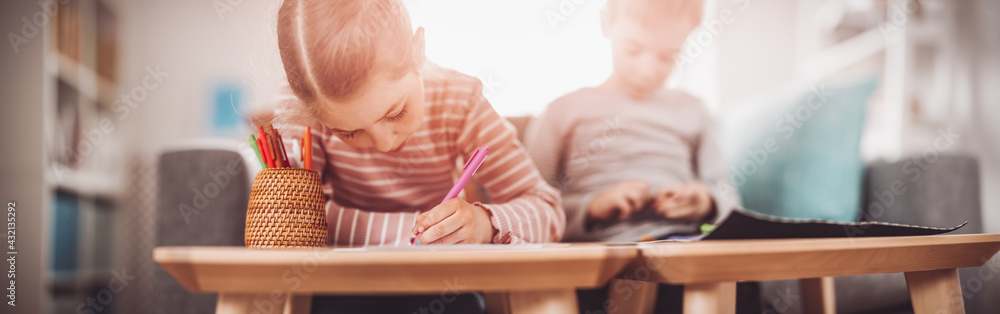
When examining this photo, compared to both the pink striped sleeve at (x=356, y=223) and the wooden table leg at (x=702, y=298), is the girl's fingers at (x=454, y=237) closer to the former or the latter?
the pink striped sleeve at (x=356, y=223)

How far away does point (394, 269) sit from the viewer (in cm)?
38

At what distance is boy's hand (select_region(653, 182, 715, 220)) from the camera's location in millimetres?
974

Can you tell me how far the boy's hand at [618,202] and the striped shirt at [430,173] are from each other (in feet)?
0.78

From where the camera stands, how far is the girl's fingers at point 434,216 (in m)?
0.55

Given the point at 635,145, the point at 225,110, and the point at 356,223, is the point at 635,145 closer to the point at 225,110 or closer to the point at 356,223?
the point at 356,223

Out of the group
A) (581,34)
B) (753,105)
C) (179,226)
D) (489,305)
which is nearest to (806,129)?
(753,105)

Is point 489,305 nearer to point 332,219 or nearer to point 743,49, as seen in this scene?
point 332,219

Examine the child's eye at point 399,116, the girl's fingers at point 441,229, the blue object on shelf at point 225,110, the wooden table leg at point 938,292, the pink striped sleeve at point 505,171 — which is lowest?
the wooden table leg at point 938,292

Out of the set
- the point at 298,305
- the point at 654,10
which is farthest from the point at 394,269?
the point at 654,10

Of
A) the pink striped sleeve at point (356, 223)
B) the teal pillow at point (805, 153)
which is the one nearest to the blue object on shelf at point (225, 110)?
the pink striped sleeve at point (356, 223)

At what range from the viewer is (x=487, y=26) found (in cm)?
→ 83

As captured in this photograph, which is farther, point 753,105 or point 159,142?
point 753,105

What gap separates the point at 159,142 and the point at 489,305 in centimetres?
61

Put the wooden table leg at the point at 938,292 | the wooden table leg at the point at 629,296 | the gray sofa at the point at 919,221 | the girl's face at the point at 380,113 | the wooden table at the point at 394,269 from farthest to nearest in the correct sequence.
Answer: the gray sofa at the point at 919,221 → the wooden table leg at the point at 629,296 → the girl's face at the point at 380,113 → the wooden table leg at the point at 938,292 → the wooden table at the point at 394,269
